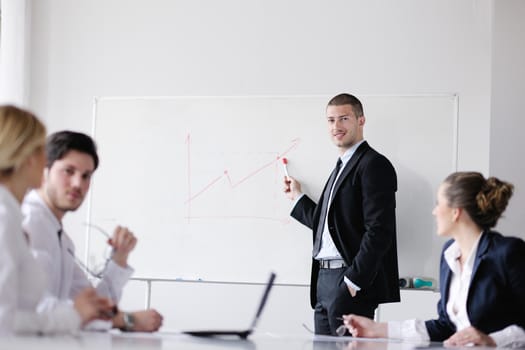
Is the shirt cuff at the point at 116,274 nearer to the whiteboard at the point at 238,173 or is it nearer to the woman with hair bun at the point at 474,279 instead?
the woman with hair bun at the point at 474,279

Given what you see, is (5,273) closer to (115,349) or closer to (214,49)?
(115,349)

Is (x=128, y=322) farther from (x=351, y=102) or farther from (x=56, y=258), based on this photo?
(x=351, y=102)

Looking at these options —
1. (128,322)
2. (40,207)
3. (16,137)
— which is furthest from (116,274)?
(16,137)

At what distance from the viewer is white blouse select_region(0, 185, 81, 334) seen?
69.3 inches

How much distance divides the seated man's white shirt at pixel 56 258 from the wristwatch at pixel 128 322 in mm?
73

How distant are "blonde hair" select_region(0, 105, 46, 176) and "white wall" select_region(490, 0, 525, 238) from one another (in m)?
2.74

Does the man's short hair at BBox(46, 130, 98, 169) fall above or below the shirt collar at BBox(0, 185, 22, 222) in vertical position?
above

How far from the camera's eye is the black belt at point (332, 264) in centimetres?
357

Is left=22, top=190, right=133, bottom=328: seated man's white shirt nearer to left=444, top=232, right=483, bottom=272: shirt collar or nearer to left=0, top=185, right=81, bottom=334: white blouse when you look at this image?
left=0, top=185, right=81, bottom=334: white blouse

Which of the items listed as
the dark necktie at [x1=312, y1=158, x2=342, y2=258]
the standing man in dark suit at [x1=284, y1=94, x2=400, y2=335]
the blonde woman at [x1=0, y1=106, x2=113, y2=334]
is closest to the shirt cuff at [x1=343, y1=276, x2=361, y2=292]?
the standing man in dark suit at [x1=284, y1=94, x2=400, y2=335]

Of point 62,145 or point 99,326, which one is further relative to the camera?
point 62,145

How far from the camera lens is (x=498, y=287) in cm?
240

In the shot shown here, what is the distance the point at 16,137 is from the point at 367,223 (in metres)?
2.02

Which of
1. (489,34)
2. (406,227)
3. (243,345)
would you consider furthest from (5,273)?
(489,34)
